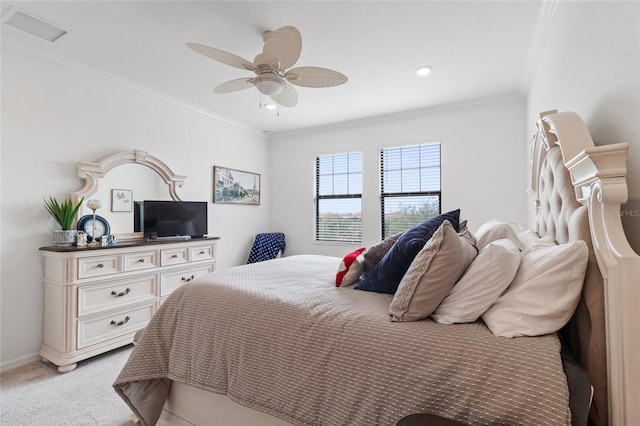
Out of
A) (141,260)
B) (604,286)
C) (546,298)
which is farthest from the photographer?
(141,260)

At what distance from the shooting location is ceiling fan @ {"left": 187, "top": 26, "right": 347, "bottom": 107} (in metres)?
1.92

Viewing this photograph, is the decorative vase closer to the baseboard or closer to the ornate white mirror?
the ornate white mirror

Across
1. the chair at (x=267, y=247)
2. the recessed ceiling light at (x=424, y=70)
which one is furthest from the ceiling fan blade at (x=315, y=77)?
the chair at (x=267, y=247)

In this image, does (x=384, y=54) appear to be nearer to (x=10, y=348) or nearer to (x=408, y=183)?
(x=408, y=183)

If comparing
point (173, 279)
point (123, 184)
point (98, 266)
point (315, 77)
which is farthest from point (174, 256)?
point (315, 77)

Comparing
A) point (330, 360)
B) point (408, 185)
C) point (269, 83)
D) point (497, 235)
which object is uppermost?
point (269, 83)

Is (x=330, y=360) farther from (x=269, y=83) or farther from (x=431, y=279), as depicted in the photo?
(x=269, y=83)

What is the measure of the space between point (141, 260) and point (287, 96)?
2113mm

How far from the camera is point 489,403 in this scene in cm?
92

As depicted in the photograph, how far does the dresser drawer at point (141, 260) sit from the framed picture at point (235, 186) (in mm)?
1395

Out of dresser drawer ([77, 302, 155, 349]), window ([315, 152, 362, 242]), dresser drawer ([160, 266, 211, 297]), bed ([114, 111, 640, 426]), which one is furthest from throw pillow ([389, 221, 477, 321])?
window ([315, 152, 362, 242])

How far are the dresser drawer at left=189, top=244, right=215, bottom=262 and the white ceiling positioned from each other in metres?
1.81

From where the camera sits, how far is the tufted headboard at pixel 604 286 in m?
0.86

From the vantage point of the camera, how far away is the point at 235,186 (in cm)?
462
